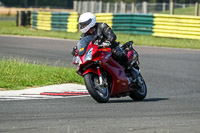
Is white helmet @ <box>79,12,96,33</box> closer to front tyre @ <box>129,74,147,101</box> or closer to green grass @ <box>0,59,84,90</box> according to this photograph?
front tyre @ <box>129,74,147,101</box>

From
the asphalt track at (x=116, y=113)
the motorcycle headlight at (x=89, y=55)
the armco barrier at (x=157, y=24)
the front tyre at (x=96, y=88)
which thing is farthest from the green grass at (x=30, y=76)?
the armco barrier at (x=157, y=24)

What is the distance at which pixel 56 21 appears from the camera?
33312 mm

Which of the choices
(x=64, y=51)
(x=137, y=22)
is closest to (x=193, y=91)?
(x=64, y=51)

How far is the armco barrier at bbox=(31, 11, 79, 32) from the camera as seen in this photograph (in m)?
31.4

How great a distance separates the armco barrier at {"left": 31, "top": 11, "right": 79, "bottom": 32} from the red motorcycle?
22.2m

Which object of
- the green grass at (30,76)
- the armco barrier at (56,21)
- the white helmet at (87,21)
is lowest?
the green grass at (30,76)

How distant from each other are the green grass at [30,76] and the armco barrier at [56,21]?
18093 mm

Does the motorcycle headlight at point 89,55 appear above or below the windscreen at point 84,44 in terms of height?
below

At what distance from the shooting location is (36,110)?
750 cm

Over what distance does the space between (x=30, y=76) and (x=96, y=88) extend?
3.64m

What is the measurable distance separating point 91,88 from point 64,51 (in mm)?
12452

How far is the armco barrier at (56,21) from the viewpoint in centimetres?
3141

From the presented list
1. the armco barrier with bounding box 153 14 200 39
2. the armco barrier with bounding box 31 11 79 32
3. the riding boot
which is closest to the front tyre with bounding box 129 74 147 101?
the riding boot

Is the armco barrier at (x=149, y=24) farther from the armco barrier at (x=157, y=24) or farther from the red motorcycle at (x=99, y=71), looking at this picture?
the red motorcycle at (x=99, y=71)
